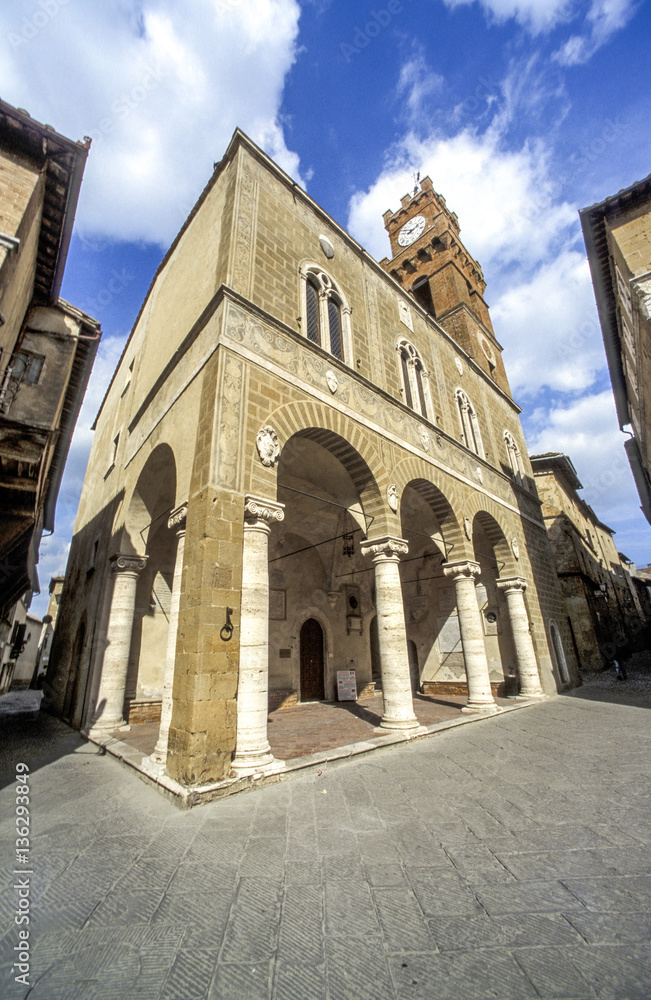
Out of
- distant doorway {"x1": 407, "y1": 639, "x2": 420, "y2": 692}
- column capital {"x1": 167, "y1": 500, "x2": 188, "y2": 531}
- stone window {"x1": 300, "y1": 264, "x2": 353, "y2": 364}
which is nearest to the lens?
column capital {"x1": 167, "y1": 500, "x2": 188, "y2": 531}

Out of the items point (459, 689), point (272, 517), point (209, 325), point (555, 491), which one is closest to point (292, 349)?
point (209, 325)

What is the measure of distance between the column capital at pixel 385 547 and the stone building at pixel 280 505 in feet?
0.11

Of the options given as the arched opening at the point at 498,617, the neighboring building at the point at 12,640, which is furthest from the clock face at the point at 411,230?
the neighboring building at the point at 12,640

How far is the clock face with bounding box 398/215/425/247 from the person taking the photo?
2170cm

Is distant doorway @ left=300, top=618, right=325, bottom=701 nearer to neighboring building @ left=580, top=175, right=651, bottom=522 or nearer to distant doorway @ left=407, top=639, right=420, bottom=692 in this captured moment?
distant doorway @ left=407, top=639, right=420, bottom=692

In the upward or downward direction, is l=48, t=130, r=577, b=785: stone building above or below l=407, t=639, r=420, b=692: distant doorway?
above

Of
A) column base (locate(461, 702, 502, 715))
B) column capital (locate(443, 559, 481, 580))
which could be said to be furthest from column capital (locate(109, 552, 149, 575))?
column base (locate(461, 702, 502, 715))

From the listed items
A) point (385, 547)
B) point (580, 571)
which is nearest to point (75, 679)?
point (385, 547)

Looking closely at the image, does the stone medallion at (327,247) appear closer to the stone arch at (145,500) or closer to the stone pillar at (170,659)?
the stone arch at (145,500)

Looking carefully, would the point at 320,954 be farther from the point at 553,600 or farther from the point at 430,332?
the point at 553,600

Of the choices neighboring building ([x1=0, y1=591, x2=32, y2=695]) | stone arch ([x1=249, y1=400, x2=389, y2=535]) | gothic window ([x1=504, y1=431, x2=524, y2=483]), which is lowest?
neighboring building ([x1=0, y1=591, x2=32, y2=695])

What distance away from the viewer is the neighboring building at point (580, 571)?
17984 mm

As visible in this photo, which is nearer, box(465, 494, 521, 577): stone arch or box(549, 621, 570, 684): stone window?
box(465, 494, 521, 577): stone arch

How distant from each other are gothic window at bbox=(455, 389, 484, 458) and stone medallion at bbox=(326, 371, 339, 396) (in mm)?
6156
